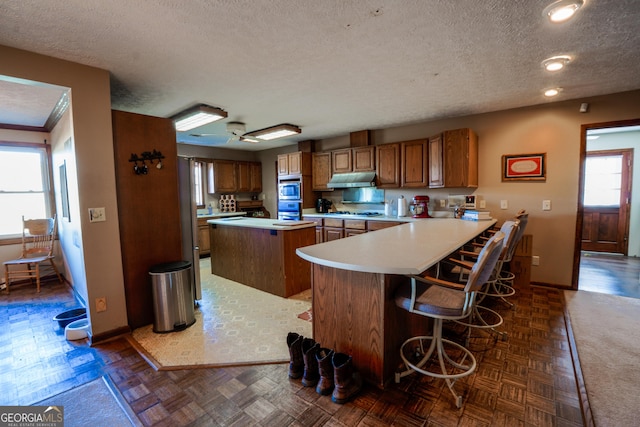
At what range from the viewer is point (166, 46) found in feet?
6.74

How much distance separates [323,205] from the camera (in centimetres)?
572

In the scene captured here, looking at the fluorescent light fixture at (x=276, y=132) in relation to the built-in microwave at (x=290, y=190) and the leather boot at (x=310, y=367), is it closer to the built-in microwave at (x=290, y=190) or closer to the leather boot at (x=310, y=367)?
the built-in microwave at (x=290, y=190)

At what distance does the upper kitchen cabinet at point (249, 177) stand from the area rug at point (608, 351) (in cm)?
597

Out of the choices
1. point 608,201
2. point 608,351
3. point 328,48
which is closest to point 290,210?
point 328,48

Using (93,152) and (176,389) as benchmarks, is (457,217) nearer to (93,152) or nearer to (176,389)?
(176,389)

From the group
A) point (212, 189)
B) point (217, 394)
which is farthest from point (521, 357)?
point (212, 189)

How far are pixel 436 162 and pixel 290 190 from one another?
9.42ft

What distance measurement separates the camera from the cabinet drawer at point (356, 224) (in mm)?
4679

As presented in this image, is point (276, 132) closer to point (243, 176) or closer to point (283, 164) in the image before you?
point (283, 164)

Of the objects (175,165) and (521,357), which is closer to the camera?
(521,357)

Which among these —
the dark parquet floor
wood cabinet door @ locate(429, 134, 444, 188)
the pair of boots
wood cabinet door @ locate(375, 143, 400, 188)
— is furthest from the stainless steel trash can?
wood cabinet door @ locate(429, 134, 444, 188)

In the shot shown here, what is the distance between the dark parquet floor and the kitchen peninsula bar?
0.22m

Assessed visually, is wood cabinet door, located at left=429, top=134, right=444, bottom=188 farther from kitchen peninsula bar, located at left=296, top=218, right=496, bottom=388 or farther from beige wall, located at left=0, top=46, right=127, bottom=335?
beige wall, located at left=0, top=46, right=127, bottom=335

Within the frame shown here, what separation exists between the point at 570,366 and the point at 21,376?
3897mm
